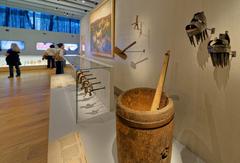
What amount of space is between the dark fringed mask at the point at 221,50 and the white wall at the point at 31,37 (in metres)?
9.44

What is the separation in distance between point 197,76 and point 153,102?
0.48 meters

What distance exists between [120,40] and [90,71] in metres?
1.03

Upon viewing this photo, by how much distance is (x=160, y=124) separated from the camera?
0.93 m

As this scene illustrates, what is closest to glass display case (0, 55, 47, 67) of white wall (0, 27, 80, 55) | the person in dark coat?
white wall (0, 27, 80, 55)

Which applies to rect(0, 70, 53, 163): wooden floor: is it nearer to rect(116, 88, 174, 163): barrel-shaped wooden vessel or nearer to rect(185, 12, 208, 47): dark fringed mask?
rect(116, 88, 174, 163): barrel-shaped wooden vessel

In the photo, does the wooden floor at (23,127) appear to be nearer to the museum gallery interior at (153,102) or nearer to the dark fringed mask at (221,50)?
the museum gallery interior at (153,102)

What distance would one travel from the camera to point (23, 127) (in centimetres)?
244

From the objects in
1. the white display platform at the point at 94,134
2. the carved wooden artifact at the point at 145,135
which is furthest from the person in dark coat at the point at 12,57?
the carved wooden artifact at the point at 145,135

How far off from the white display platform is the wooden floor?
14 centimetres

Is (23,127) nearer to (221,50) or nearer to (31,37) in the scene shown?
(221,50)

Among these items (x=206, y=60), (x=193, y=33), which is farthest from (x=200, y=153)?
(x=193, y=33)

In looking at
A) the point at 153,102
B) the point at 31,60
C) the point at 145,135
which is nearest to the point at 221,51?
the point at 153,102

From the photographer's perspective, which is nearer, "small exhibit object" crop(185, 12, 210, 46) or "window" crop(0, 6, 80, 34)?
"small exhibit object" crop(185, 12, 210, 46)

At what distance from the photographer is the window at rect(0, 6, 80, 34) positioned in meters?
7.82
